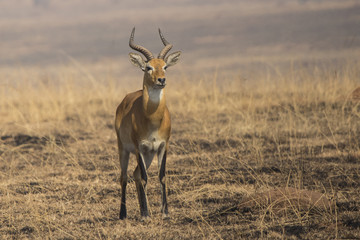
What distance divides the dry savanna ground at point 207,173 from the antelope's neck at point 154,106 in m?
0.98

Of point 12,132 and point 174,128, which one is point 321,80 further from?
point 12,132

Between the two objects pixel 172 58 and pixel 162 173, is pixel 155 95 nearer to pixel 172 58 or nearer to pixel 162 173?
pixel 172 58

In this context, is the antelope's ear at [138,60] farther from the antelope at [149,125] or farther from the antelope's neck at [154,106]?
the antelope's neck at [154,106]

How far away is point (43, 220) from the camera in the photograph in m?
6.12

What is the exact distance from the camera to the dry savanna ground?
5.75 meters

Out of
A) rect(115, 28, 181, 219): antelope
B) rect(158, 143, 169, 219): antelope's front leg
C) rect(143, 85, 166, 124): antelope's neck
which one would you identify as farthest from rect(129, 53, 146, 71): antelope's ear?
rect(158, 143, 169, 219): antelope's front leg

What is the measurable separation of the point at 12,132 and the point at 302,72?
774 centimetres

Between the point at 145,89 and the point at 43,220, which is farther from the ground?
the point at 145,89

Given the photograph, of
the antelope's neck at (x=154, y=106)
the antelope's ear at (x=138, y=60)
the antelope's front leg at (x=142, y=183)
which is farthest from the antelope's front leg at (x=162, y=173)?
the antelope's ear at (x=138, y=60)

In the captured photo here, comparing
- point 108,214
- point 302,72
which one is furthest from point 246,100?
point 108,214

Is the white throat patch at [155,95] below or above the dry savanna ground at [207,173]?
above

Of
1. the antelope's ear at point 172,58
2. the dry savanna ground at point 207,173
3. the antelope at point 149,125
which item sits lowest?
the dry savanna ground at point 207,173

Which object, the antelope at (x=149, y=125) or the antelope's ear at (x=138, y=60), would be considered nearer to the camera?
the antelope at (x=149, y=125)

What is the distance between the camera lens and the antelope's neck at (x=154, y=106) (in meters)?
5.90
